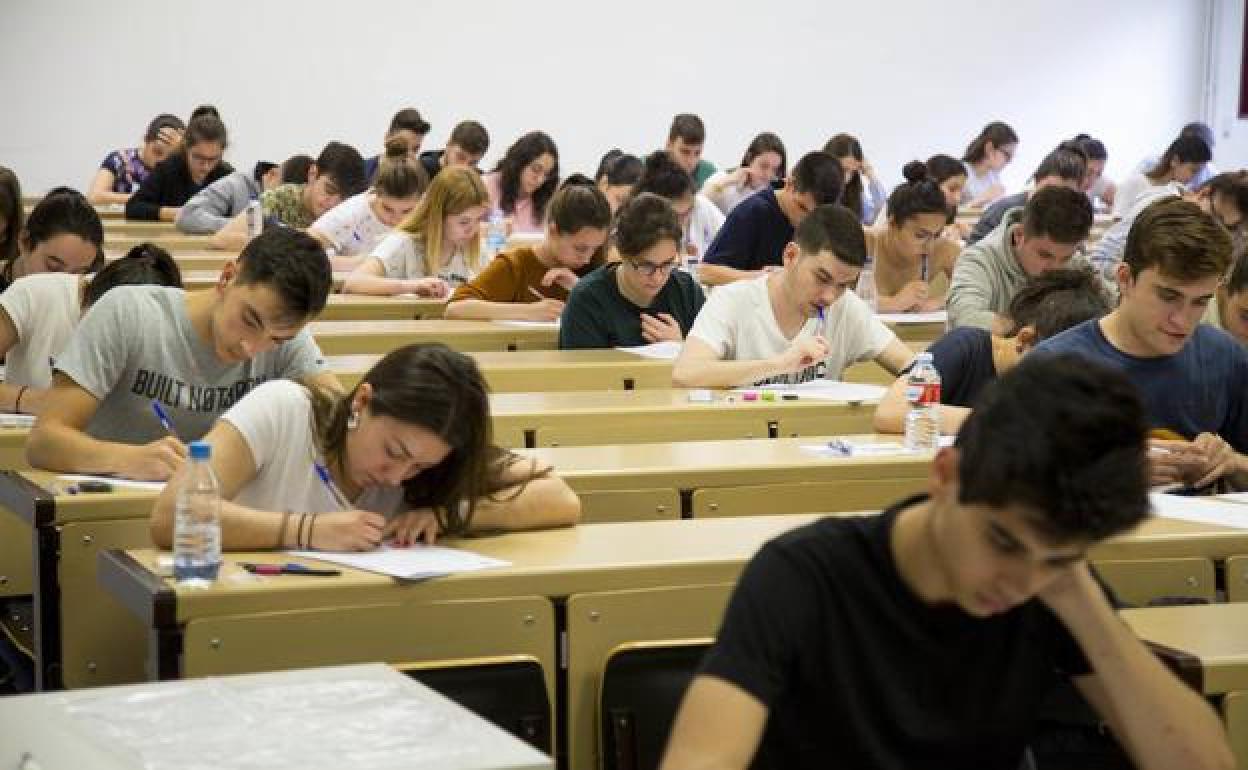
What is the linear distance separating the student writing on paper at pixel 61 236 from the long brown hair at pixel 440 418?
2312mm

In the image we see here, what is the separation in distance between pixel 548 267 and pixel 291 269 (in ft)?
9.75

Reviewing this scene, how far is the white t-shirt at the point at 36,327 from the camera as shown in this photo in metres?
4.34

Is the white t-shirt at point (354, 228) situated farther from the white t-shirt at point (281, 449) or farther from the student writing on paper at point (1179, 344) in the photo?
the white t-shirt at point (281, 449)

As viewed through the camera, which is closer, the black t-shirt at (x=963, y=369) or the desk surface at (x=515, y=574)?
the desk surface at (x=515, y=574)

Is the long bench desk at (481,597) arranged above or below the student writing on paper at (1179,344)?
below

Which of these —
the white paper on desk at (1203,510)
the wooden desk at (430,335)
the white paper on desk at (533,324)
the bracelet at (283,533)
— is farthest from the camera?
the white paper on desk at (533,324)

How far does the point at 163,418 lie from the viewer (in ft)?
11.0

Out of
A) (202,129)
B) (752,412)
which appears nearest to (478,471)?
(752,412)

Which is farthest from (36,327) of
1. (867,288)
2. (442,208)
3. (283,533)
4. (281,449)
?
(867,288)

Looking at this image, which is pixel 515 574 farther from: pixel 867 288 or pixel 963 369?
pixel 867 288

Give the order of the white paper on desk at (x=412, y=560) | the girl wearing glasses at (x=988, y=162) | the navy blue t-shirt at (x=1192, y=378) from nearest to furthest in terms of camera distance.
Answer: the white paper on desk at (x=412, y=560) < the navy blue t-shirt at (x=1192, y=378) < the girl wearing glasses at (x=988, y=162)

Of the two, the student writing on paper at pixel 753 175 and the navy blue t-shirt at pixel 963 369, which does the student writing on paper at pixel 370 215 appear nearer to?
the student writing on paper at pixel 753 175

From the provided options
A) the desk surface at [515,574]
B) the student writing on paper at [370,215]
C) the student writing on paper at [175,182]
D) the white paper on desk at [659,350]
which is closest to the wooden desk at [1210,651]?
the desk surface at [515,574]

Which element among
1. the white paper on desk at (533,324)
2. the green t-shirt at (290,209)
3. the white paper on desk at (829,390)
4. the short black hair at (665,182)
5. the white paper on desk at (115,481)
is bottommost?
the white paper on desk at (115,481)
